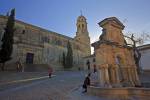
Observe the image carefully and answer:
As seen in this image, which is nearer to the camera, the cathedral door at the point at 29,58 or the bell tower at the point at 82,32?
the cathedral door at the point at 29,58

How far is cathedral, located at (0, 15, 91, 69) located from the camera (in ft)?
110

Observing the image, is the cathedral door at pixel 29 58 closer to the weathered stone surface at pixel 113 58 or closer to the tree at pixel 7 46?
the tree at pixel 7 46

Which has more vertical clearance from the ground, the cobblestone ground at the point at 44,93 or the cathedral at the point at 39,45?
the cathedral at the point at 39,45

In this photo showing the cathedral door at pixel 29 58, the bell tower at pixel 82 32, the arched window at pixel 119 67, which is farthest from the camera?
the bell tower at pixel 82 32

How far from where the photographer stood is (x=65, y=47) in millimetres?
46688

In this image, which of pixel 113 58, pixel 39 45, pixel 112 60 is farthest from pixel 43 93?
pixel 39 45

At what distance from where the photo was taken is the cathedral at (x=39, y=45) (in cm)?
3338

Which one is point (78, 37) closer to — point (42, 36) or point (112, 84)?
point (42, 36)

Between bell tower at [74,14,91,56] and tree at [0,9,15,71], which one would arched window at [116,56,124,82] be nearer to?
tree at [0,9,15,71]

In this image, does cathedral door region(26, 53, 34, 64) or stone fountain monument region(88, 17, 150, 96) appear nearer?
stone fountain monument region(88, 17, 150, 96)

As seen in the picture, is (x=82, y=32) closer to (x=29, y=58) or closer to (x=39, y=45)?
(x=39, y=45)

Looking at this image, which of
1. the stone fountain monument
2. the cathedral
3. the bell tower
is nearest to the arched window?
the stone fountain monument

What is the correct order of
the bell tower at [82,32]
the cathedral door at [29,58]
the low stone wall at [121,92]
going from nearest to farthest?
1. the low stone wall at [121,92]
2. the cathedral door at [29,58]
3. the bell tower at [82,32]

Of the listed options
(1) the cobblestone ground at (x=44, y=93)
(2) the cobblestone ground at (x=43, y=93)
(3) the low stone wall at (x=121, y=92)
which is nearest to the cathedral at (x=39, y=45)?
(1) the cobblestone ground at (x=44, y=93)
